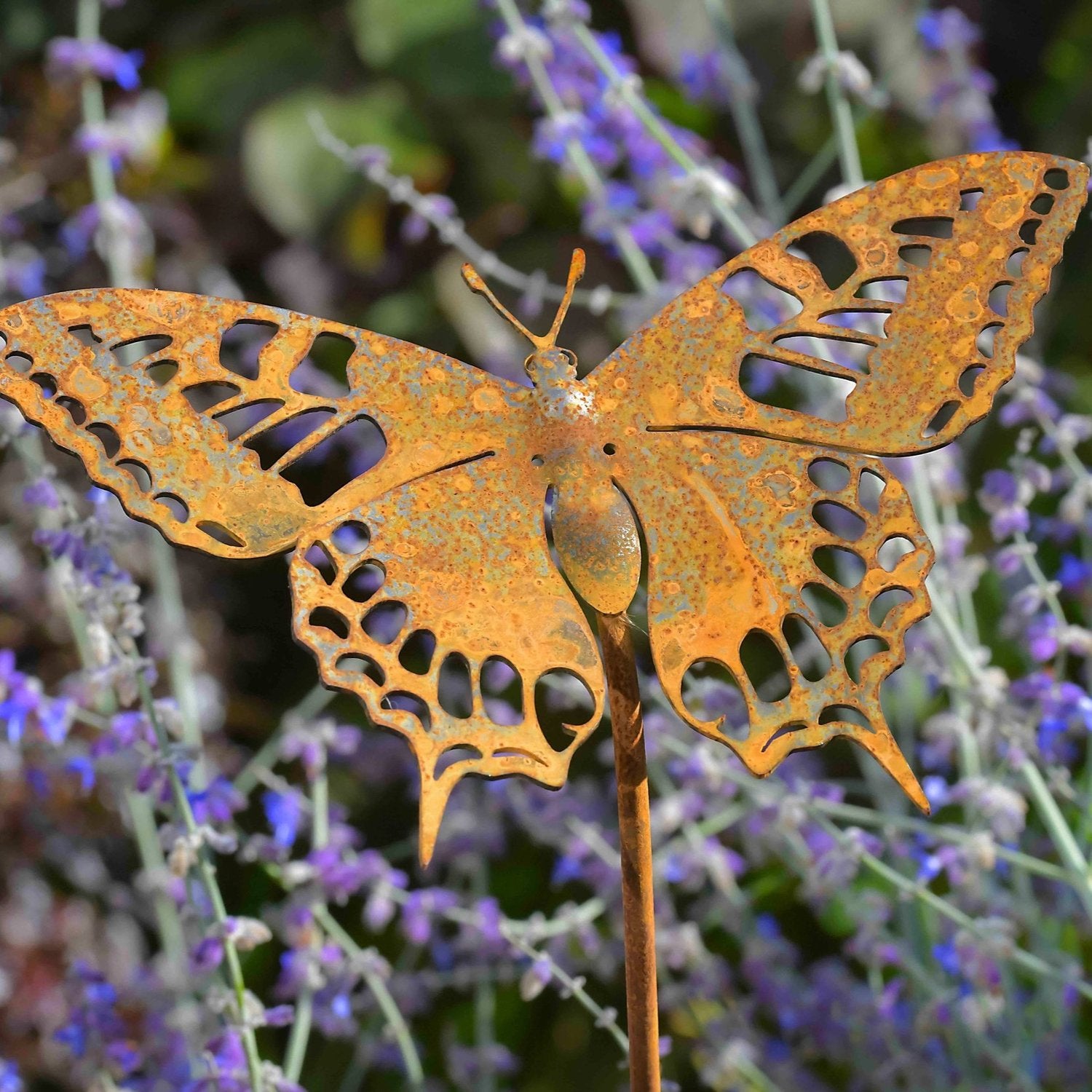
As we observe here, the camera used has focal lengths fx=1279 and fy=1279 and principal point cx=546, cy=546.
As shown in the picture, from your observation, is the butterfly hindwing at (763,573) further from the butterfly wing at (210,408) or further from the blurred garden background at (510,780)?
the blurred garden background at (510,780)

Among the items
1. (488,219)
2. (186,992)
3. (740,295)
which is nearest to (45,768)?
(186,992)

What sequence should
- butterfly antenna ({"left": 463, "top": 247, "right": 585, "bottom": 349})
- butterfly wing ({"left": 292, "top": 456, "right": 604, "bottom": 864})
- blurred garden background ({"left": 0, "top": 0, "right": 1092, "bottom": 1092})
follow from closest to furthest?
butterfly wing ({"left": 292, "top": 456, "right": 604, "bottom": 864}) → butterfly antenna ({"left": 463, "top": 247, "right": 585, "bottom": 349}) → blurred garden background ({"left": 0, "top": 0, "right": 1092, "bottom": 1092})

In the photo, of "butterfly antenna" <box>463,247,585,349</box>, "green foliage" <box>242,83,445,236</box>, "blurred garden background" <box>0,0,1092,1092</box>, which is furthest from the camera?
"green foliage" <box>242,83,445,236</box>

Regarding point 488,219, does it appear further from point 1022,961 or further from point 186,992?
point 1022,961

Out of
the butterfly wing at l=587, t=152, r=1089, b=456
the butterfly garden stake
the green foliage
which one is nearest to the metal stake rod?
the butterfly garden stake

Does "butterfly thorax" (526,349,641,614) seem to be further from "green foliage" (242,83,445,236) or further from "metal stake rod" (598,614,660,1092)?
"green foliage" (242,83,445,236)

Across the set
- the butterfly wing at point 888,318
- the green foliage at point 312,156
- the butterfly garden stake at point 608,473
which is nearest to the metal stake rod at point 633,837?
the butterfly garden stake at point 608,473

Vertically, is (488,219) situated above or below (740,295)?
above
